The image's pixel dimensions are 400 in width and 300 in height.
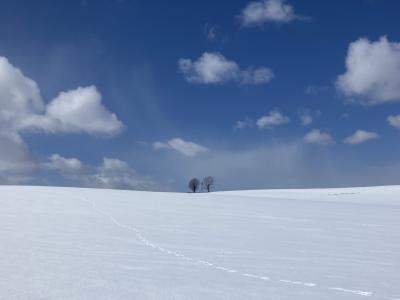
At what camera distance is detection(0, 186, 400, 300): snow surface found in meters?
5.07

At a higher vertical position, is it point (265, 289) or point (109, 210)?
point (109, 210)

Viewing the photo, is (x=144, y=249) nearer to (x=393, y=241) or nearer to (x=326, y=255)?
(x=326, y=255)

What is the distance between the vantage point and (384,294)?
552 centimetres

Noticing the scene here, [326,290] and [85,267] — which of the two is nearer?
[326,290]

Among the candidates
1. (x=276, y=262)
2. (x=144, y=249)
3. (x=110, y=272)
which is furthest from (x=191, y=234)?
(x=110, y=272)

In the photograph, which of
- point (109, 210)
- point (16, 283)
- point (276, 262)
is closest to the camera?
point (16, 283)

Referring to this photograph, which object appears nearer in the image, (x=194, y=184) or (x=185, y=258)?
(x=185, y=258)

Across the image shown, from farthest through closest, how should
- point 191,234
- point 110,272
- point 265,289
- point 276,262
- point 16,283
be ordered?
point 191,234 → point 276,262 → point 110,272 → point 265,289 → point 16,283

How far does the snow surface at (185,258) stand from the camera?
16.6 ft

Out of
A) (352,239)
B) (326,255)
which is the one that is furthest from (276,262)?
(352,239)

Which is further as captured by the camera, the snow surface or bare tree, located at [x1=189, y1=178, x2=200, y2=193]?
bare tree, located at [x1=189, y1=178, x2=200, y2=193]

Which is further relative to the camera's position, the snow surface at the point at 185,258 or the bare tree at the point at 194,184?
the bare tree at the point at 194,184

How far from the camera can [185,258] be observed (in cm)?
717

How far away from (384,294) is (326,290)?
766 millimetres
